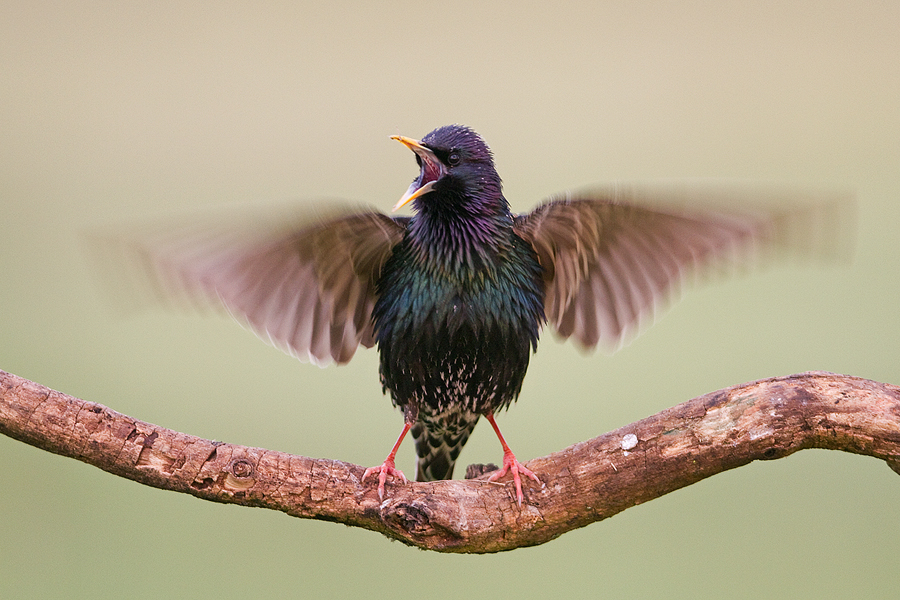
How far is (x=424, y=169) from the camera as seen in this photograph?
277 centimetres

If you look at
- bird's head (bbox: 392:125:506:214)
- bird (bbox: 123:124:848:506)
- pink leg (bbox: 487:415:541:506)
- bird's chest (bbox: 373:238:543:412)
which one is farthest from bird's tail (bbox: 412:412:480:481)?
bird's head (bbox: 392:125:506:214)

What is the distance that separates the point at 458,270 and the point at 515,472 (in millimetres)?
731

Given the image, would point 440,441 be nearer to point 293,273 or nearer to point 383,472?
point 383,472

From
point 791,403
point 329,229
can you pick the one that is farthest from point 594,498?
point 329,229

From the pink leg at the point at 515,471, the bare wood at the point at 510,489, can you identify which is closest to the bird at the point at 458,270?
the pink leg at the point at 515,471

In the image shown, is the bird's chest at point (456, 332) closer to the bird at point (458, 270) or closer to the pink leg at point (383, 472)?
the bird at point (458, 270)

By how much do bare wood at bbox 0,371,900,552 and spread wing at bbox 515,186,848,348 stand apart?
499 mm

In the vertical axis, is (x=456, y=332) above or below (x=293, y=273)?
below

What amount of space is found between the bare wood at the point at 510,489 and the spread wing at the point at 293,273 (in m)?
0.56

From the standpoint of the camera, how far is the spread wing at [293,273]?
2.51m

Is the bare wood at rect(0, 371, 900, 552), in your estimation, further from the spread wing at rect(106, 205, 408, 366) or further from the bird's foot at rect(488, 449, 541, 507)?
the spread wing at rect(106, 205, 408, 366)

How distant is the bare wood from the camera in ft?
6.98

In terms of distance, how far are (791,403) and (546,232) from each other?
1.06 meters

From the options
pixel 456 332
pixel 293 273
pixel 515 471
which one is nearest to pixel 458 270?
pixel 456 332
